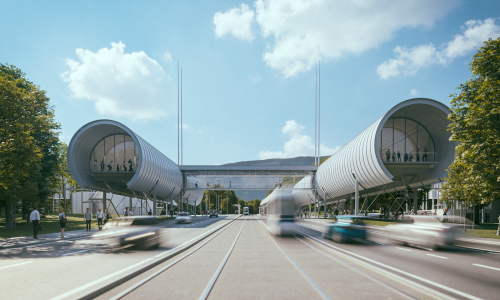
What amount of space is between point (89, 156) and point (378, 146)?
34.4 meters

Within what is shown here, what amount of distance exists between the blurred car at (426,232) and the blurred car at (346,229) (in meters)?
1.65

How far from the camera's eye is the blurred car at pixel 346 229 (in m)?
18.0

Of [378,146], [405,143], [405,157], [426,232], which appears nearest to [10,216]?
[426,232]

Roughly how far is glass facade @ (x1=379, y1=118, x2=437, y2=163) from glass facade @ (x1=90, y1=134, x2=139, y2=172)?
102ft

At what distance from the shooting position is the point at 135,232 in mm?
14555

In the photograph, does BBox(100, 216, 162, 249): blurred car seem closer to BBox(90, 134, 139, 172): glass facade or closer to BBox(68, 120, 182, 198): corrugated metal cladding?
BBox(68, 120, 182, 198): corrugated metal cladding

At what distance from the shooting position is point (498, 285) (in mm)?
7598

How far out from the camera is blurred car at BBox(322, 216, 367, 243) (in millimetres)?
17953

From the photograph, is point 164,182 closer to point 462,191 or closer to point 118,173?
point 118,173

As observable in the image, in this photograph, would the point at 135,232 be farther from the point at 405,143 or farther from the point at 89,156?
the point at 405,143

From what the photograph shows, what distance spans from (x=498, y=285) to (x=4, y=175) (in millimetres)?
22892

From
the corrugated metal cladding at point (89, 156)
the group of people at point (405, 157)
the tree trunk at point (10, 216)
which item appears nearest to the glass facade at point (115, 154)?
the corrugated metal cladding at point (89, 156)

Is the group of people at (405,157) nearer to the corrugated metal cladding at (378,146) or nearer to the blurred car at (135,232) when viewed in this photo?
the corrugated metal cladding at (378,146)

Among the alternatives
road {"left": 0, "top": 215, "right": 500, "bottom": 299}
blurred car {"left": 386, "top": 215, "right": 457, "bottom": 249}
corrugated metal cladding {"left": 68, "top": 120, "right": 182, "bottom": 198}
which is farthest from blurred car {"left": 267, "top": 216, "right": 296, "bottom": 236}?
corrugated metal cladding {"left": 68, "top": 120, "right": 182, "bottom": 198}
